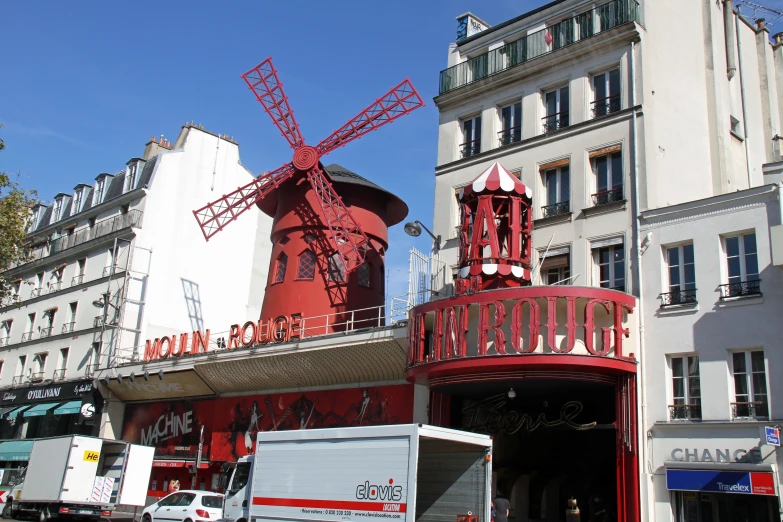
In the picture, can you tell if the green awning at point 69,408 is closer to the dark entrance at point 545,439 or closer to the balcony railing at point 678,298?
the dark entrance at point 545,439

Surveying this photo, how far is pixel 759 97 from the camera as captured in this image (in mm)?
19969

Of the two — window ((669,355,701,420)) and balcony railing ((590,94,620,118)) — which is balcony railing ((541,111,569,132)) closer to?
balcony railing ((590,94,620,118))

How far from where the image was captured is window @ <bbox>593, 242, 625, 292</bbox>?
15.1m

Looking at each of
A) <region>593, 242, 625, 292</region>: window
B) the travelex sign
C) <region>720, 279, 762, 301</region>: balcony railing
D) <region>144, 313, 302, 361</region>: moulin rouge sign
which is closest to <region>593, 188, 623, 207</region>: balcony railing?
<region>593, 242, 625, 292</region>: window

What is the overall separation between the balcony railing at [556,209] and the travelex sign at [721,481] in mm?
5477

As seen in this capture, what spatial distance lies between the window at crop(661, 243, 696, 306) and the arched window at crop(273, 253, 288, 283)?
12.0 m

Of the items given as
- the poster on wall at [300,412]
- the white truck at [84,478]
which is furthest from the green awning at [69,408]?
the white truck at [84,478]

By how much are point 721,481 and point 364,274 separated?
1280 cm

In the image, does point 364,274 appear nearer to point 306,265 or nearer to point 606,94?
point 306,265

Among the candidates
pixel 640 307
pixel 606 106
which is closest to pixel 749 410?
pixel 640 307

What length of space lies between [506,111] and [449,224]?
288 cm

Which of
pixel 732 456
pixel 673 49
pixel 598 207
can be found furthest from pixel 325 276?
pixel 732 456

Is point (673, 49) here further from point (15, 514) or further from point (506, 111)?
point (15, 514)

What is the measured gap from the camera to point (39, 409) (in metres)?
28.2
